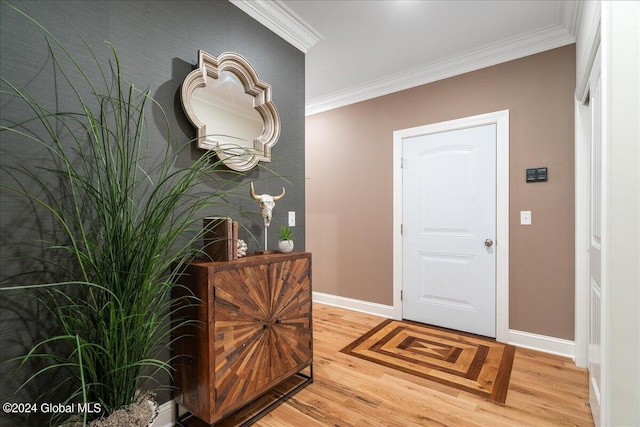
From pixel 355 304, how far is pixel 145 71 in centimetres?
296

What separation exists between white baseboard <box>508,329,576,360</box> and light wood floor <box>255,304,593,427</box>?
0.24 feet

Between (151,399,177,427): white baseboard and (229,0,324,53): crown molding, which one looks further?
(229,0,324,53): crown molding

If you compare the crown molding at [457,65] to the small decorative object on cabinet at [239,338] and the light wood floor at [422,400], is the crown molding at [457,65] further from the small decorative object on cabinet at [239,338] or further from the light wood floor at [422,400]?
the light wood floor at [422,400]

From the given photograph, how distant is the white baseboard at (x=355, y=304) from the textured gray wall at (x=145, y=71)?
146 centimetres

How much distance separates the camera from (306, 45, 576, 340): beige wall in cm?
242

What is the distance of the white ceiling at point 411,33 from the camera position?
2.14m

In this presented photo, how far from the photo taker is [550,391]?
192 centimetres

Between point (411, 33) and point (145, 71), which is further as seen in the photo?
point (411, 33)

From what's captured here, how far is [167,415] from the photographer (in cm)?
163

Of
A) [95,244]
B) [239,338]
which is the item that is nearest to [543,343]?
[239,338]

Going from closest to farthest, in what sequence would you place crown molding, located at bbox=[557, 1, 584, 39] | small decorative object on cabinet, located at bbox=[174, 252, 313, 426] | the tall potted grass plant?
1. the tall potted grass plant
2. small decorative object on cabinet, located at bbox=[174, 252, 313, 426]
3. crown molding, located at bbox=[557, 1, 584, 39]

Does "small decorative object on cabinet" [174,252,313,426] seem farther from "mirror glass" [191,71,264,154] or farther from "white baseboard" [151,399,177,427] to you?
"mirror glass" [191,71,264,154]

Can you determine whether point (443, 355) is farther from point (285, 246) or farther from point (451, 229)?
point (285, 246)

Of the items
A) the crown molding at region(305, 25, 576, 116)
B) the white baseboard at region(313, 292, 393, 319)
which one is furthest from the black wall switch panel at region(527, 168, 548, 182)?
the white baseboard at region(313, 292, 393, 319)
